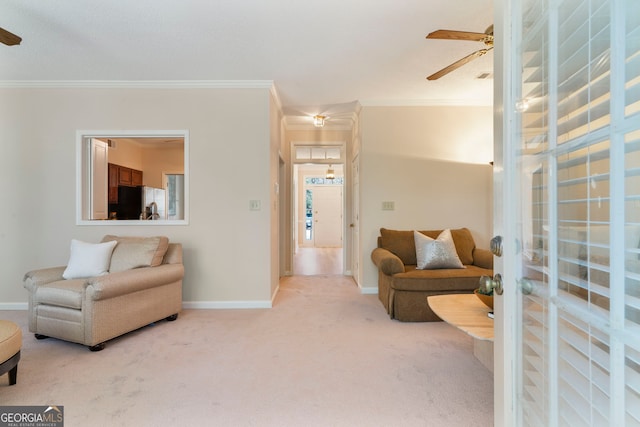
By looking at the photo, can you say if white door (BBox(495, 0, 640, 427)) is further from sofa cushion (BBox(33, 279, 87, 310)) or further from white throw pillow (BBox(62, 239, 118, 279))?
white throw pillow (BBox(62, 239, 118, 279))

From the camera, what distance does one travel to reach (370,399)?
1697 mm

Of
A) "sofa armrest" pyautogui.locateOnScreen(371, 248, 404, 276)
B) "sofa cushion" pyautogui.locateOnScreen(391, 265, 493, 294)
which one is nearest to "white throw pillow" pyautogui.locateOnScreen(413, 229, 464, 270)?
"sofa cushion" pyautogui.locateOnScreen(391, 265, 493, 294)

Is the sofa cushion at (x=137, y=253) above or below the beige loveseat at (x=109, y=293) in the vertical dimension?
above

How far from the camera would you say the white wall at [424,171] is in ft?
12.7

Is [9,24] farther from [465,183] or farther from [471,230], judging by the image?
[471,230]

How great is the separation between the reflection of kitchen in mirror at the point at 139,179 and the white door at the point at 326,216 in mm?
4468

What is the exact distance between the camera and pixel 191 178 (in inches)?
131

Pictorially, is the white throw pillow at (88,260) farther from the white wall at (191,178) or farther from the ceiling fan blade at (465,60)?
the ceiling fan blade at (465,60)

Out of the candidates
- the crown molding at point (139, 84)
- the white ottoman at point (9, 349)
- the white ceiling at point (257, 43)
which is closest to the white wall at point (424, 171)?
the white ceiling at point (257, 43)

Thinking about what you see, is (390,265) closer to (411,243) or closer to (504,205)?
(411,243)

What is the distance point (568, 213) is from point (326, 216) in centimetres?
881

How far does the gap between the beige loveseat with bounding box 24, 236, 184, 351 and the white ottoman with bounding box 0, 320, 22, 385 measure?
0.45 metres

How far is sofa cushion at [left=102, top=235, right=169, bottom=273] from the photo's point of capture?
2.74m

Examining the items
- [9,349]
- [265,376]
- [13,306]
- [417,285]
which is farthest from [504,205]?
[13,306]
